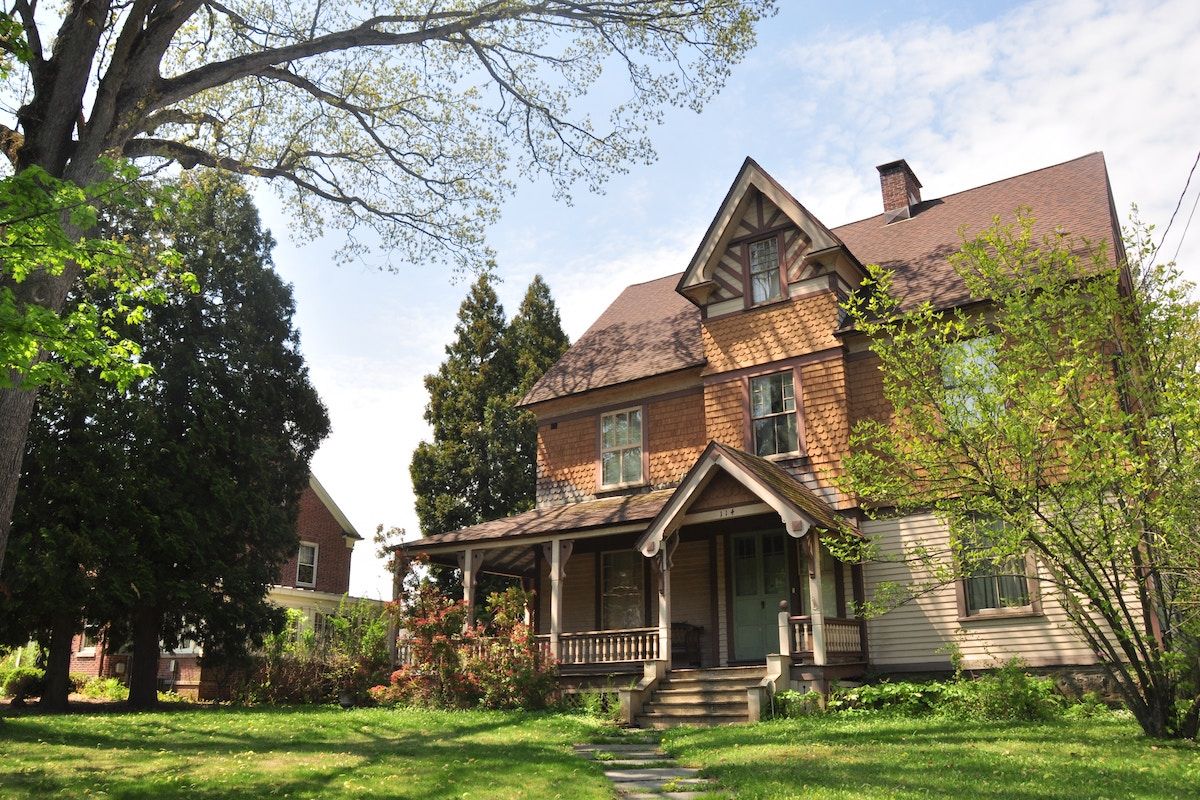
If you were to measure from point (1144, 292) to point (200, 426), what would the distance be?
18.8 m

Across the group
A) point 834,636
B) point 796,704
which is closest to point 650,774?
point 796,704

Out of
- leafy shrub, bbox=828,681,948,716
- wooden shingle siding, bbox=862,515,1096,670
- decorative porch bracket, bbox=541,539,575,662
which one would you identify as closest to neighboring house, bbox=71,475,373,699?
decorative porch bracket, bbox=541,539,575,662

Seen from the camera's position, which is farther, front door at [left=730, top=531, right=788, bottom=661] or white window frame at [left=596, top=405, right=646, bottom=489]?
white window frame at [left=596, top=405, right=646, bottom=489]

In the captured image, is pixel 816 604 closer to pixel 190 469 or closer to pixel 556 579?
pixel 556 579

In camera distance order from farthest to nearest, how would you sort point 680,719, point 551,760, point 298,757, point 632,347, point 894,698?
point 632,347 → point 680,719 → point 894,698 → point 551,760 → point 298,757

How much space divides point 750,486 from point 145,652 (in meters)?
14.0

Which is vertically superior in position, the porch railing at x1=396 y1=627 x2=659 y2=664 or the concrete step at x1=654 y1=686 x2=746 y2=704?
the porch railing at x1=396 y1=627 x2=659 y2=664

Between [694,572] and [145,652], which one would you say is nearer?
[694,572]

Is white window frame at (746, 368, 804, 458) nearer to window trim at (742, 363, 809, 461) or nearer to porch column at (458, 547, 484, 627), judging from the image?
window trim at (742, 363, 809, 461)

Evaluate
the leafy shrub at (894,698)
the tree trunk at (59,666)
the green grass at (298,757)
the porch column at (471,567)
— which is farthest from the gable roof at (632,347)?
the tree trunk at (59,666)

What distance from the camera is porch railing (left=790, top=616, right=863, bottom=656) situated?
1627 centimetres

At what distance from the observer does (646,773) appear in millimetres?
10945

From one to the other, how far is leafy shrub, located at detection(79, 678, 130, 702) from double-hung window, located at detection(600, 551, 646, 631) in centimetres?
1381

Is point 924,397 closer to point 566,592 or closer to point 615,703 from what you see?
point 615,703
